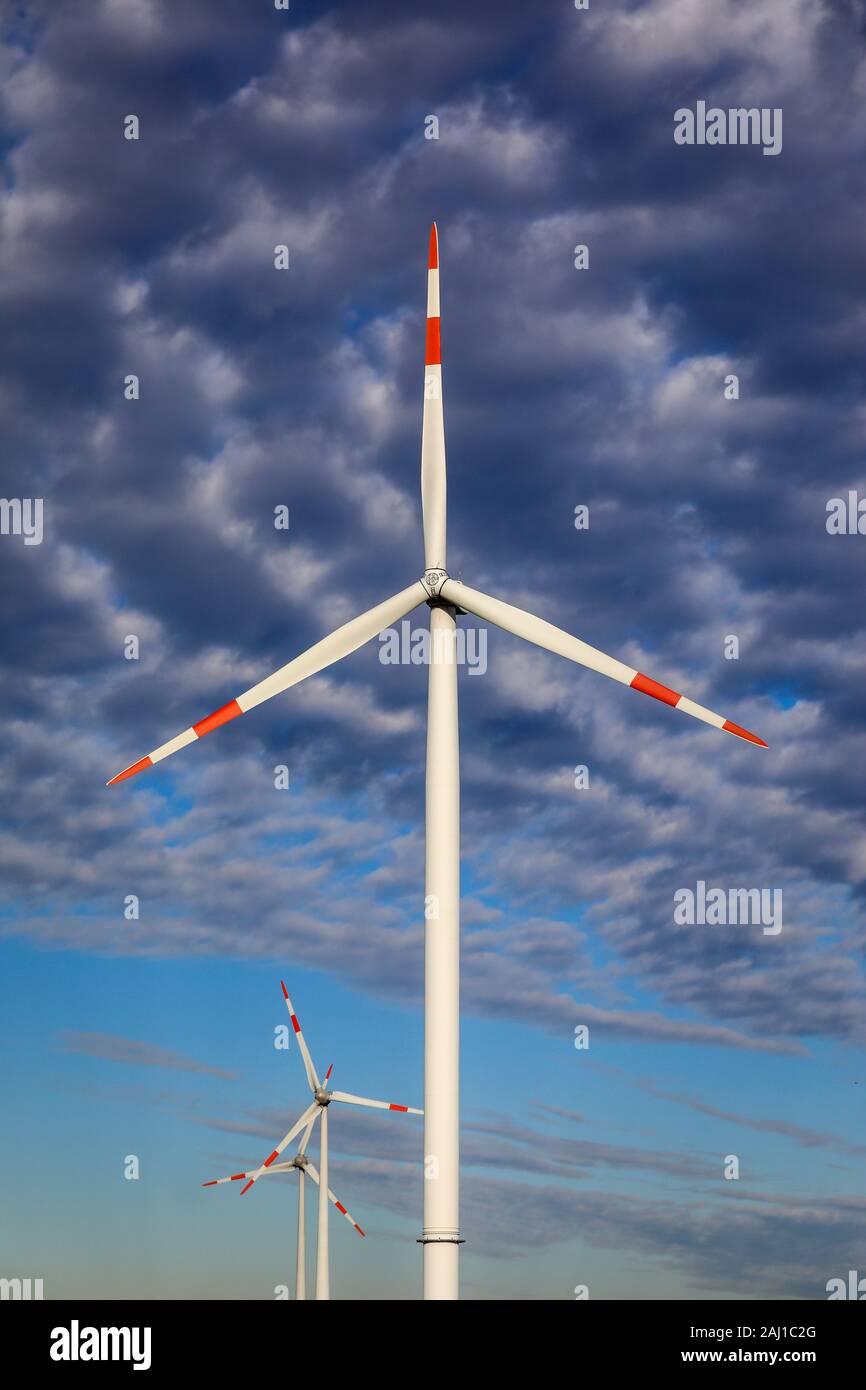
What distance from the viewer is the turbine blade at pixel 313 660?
57.6 meters

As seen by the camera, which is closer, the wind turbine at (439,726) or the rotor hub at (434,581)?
the wind turbine at (439,726)

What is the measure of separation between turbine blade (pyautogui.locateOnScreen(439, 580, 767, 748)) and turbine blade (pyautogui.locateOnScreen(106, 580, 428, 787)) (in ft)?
5.08

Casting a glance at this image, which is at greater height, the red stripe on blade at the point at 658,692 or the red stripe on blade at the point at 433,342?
the red stripe on blade at the point at 433,342

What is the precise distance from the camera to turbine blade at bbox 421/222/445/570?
61156 millimetres

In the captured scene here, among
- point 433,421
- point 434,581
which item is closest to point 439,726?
point 434,581

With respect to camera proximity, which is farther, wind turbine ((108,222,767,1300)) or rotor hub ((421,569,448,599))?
rotor hub ((421,569,448,599))

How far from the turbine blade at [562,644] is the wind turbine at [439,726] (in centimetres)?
4

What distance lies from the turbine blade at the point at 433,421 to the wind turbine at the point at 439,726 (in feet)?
0.12

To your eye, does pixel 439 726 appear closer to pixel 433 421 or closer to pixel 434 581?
pixel 434 581

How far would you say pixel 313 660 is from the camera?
59969 mm

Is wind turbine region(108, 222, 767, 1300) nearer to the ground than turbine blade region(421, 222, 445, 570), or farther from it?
nearer to the ground

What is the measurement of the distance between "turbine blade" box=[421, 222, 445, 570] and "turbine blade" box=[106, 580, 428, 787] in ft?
11.8
